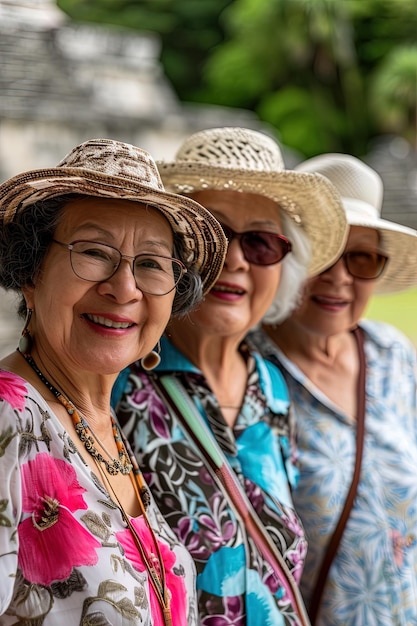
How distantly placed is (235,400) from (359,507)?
448 mm

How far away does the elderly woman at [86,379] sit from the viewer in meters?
1.22

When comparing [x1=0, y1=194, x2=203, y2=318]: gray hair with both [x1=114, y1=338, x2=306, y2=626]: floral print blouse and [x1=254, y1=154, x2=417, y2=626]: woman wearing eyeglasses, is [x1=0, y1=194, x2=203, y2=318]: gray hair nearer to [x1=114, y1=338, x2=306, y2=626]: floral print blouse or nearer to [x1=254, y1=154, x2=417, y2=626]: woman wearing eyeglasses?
[x1=114, y1=338, x2=306, y2=626]: floral print blouse

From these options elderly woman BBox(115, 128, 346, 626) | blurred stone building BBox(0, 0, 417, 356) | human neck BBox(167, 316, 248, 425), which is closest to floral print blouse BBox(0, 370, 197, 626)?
elderly woman BBox(115, 128, 346, 626)

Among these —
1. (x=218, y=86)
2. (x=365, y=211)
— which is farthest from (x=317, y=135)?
(x=365, y=211)

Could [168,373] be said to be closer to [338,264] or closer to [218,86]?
[338,264]

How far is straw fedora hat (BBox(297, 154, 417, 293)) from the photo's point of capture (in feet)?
A: 7.88

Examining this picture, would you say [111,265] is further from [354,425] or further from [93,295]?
[354,425]

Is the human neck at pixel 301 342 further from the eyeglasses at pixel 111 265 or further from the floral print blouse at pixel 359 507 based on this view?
the eyeglasses at pixel 111 265

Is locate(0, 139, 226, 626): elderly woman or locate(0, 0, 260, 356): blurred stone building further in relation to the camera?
locate(0, 0, 260, 356): blurred stone building

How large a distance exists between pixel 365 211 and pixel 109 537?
146 centimetres

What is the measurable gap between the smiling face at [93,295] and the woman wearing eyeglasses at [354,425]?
2.87 ft

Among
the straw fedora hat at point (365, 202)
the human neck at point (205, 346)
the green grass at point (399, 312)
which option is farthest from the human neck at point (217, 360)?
the green grass at point (399, 312)

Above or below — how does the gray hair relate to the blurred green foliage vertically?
below

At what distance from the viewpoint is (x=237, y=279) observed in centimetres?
190
